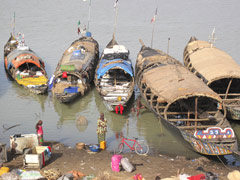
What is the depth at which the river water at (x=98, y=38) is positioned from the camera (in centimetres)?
1862

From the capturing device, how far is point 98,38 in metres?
37.5

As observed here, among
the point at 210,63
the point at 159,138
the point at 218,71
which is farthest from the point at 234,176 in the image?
the point at 210,63

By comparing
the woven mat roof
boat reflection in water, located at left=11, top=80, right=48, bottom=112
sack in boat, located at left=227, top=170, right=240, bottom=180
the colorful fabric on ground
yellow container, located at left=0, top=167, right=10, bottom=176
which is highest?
the woven mat roof

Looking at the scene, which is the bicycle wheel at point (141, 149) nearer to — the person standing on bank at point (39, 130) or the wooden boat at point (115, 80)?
the wooden boat at point (115, 80)

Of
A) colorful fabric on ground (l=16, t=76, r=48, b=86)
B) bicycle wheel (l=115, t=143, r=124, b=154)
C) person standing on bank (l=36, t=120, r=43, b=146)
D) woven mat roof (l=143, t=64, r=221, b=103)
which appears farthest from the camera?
colorful fabric on ground (l=16, t=76, r=48, b=86)

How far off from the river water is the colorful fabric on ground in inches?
28.6

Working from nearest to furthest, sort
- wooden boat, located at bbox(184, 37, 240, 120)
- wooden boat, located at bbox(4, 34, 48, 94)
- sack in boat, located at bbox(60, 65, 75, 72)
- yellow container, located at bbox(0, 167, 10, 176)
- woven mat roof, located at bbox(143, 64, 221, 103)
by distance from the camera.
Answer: yellow container, located at bbox(0, 167, 10, 176) → woven mat roof, located at bbox(143, 64, 221, 103) → wooden boat, located at bbox(184, 37, 240, 120) → sack in boat, located at bbox(60, 65, 75, 72) → wooden boat, located at bbox(4, 34, 48, 94)

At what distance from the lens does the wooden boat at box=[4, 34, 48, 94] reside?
75.7ft

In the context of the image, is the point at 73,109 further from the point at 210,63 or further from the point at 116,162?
the point at 116,162

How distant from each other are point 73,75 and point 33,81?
276 cm

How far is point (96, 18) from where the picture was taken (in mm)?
45531

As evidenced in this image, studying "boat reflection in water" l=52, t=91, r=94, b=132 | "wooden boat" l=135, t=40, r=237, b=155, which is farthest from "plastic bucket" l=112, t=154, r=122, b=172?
"boat reflection in water" l=52, t=91, r=94, b=132

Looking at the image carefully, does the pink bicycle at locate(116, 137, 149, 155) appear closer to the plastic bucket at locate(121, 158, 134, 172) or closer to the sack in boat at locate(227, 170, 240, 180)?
the plastic bucket at locate(121, 158, 134, 172)

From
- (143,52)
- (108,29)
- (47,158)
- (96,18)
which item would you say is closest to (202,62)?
(143,52)
